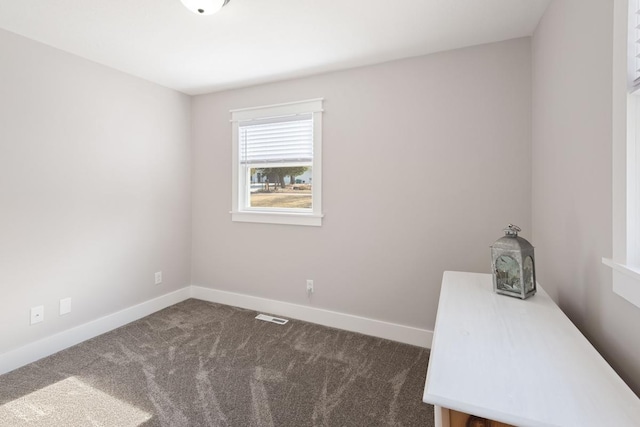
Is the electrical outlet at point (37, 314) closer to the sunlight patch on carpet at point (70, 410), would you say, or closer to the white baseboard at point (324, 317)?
the sunlight patch on carpet at point (70, 410)

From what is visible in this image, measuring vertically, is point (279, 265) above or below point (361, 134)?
below

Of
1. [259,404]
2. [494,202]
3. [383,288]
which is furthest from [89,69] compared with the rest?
[494,202]

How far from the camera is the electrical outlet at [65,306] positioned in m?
2.46

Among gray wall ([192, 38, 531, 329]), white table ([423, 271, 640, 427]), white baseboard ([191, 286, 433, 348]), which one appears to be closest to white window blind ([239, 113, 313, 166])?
gray wall ([192, 38, 531, 329])

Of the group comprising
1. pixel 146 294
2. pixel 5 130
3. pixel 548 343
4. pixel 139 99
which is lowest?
pixel 146 294

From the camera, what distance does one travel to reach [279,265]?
3.13 meters

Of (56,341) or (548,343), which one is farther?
(56,341)

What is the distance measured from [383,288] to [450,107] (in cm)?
160

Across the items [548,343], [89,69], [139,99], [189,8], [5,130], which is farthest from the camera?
[139,99]

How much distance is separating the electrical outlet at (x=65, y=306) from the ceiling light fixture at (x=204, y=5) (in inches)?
96.0

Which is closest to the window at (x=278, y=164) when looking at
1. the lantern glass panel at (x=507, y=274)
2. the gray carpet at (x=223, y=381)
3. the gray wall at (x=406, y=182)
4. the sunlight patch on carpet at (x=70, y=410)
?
the gray wall at (x=406, y=182)

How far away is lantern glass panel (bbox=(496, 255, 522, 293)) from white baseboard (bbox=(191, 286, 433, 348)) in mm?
1190

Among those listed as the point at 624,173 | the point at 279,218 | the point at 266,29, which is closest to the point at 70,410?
the point at 279,218

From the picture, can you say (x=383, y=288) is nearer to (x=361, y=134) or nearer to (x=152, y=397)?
(x=361, y=134)
